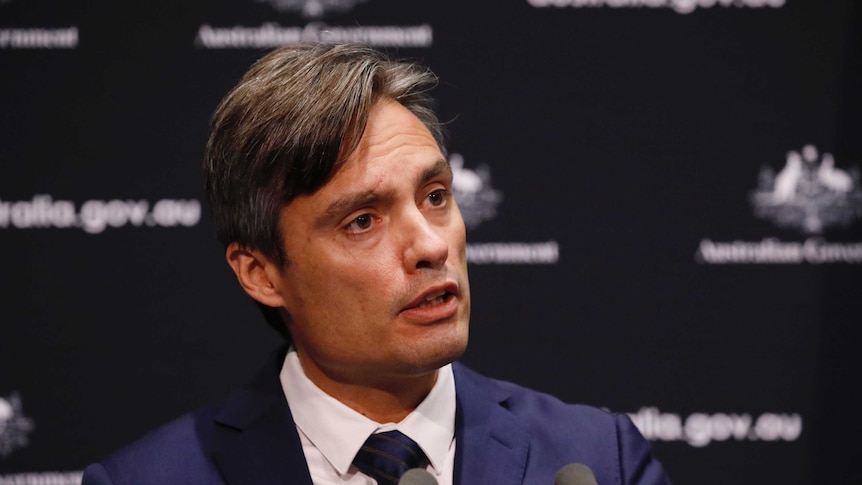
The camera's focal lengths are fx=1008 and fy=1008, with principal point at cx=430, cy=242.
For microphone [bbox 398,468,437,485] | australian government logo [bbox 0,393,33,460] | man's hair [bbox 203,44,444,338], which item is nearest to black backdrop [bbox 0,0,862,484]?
australian government logo [bbox 0,393,33,460]

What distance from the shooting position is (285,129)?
189 centimetres

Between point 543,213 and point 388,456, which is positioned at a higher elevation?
point 543,213

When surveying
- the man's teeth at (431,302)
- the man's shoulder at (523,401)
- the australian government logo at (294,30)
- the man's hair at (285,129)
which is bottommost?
the man's shoulder at (523,401)

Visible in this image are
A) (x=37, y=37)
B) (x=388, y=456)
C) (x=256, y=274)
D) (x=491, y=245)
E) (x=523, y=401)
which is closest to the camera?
(x=388, y=456)

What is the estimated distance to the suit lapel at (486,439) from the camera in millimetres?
1984

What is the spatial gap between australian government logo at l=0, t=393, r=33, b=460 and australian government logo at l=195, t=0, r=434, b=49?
3.88 feet

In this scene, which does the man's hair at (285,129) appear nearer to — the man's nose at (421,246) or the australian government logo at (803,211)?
the man's nose at (421,246)

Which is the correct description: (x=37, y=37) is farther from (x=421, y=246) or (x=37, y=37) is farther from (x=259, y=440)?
(x=421, y=246)

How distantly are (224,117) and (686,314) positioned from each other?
64.0 inches

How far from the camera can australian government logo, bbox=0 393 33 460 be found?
2.95 meters

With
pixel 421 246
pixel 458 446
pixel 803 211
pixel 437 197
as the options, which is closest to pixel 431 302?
pixel 421 246

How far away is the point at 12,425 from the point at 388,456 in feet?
5.02

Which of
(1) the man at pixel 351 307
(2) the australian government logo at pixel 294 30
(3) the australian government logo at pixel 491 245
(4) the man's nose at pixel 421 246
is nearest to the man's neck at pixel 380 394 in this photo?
(1) the man at pixel 351 307

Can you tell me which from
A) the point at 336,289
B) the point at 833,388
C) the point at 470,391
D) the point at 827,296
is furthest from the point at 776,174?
the point at 336,289
